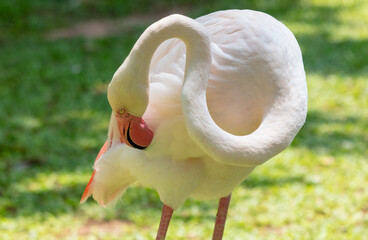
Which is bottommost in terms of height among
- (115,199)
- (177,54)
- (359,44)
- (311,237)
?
(359,44)

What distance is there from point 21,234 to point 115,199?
3.39ft

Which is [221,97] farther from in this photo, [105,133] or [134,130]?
[105,133]

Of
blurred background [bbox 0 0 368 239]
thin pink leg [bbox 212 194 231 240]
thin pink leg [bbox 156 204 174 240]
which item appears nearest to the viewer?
thin pink leg [bbox 156 204 174 240]

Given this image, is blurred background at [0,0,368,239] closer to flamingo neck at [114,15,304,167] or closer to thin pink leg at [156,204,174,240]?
thin pink leg at [156,204,174,240]

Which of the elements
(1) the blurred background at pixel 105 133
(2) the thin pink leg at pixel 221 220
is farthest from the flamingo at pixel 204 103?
→ (1) the blurred background at pixel 105 133

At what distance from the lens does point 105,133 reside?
564cm

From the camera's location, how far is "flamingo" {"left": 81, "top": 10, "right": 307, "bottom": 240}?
2.40m

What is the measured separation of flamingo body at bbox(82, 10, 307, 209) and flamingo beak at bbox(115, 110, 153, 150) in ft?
0.24

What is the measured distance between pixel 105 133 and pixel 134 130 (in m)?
3.03

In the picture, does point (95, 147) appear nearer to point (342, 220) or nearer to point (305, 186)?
point (305, 186)

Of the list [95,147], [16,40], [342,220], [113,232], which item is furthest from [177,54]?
[16,40]

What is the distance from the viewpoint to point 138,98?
2471mm

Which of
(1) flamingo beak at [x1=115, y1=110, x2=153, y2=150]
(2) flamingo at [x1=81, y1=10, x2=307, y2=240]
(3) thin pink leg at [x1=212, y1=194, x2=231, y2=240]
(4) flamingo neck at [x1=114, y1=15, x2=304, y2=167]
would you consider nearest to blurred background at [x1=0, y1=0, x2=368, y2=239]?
(3) thin pink leg at [x1=212, y1=194, x2=231, y2=240]

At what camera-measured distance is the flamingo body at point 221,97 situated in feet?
8.64
